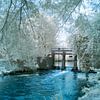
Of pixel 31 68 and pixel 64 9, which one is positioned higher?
pixel 64 9

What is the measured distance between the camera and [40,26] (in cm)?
531

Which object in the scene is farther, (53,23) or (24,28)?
(53,23)

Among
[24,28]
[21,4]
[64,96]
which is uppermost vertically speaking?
[21,4]

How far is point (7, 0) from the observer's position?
4.38 m

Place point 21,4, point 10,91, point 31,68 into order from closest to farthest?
1. point 21,4
2. point 10,91
3. point 31,68

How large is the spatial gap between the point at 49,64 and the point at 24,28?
74.3ft

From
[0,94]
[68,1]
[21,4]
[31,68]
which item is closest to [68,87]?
[0,94]

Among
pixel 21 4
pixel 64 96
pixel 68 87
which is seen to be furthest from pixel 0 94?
pixel 21 4

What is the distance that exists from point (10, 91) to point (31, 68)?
8.76 m

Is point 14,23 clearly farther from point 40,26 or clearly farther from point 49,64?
point 49,64

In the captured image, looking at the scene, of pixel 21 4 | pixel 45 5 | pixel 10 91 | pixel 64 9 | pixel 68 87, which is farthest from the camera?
pixel 68 87

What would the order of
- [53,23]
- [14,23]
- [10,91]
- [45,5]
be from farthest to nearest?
[10,91], [53,23], [45,5], [14,23]

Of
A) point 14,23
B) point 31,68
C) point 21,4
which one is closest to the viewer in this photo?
point 21,4

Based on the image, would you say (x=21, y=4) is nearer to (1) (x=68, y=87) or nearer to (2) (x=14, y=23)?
(2) (x=14, y=23)
